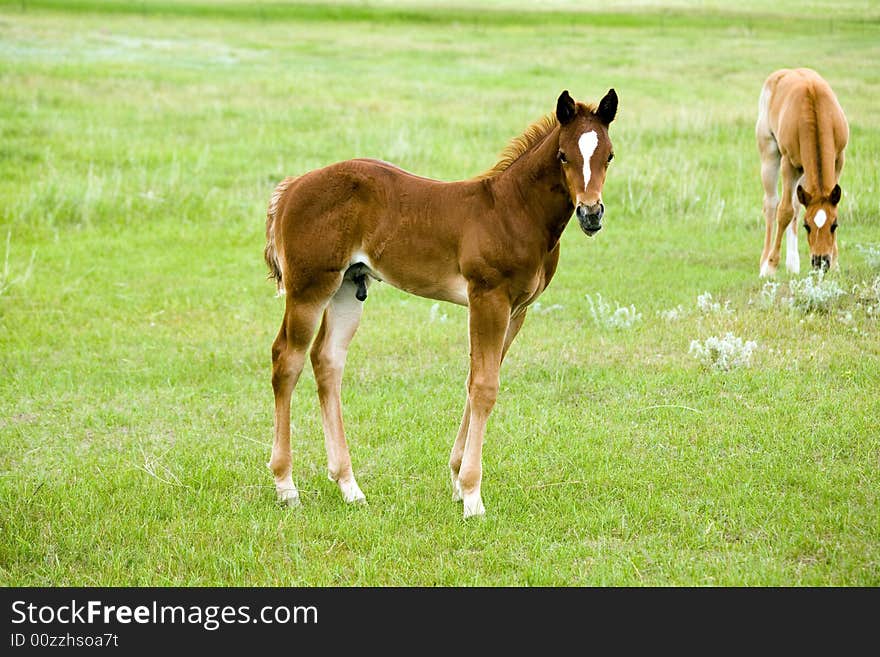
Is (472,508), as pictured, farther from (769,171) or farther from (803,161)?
(769,171)

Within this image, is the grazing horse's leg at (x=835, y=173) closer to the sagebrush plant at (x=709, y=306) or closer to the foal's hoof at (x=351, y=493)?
the sagebrush plant at (x=709, y=306)

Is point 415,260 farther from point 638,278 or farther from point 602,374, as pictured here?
point 638,278

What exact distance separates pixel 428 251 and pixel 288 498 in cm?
179

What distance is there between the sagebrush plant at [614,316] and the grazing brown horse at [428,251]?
3896 millimetres

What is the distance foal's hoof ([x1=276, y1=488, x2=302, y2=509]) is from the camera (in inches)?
252

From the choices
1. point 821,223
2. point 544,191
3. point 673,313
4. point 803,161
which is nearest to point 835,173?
point 803,161

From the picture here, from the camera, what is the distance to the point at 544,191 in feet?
19.3

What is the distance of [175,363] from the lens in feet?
31.1

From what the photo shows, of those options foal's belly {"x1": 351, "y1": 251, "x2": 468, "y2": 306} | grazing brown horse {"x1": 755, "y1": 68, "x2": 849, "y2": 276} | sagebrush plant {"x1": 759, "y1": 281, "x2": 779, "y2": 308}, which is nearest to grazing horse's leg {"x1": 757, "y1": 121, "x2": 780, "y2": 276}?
grazing brown horse {"x1": 755, "y1": 68, "x2": 849, "y2": 276}

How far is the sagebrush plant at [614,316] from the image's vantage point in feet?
33.2

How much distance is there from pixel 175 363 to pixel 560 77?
72.7ft

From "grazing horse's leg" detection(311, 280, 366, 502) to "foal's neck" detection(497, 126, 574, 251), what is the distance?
1249mm

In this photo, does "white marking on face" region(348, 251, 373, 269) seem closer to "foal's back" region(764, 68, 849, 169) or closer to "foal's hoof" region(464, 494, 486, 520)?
"foal's hoof" region(464, 494, 486, 520)
